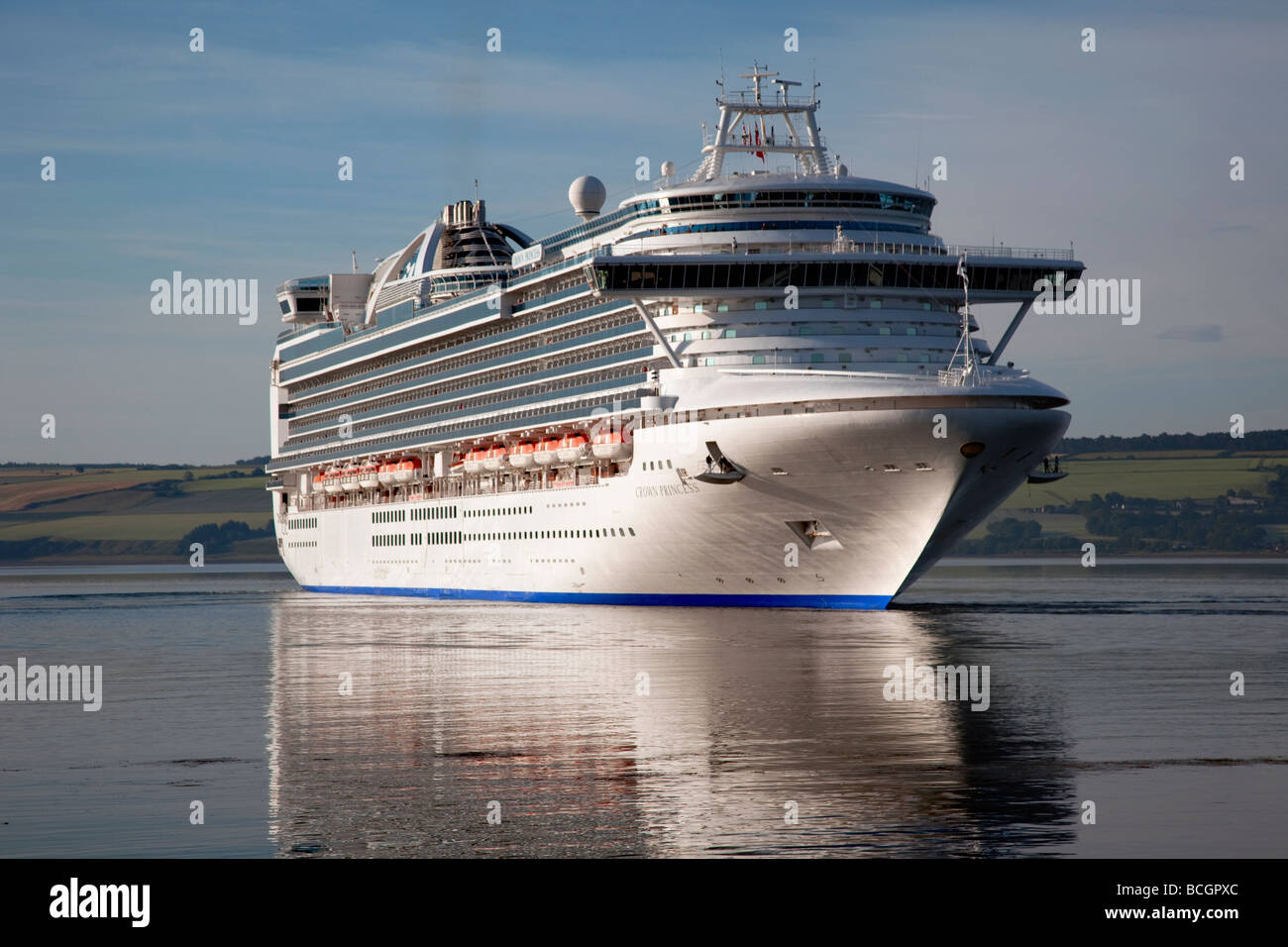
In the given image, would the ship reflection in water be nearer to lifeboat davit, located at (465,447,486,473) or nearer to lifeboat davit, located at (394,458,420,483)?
lifeboat davit, located at (465,447,486,473)

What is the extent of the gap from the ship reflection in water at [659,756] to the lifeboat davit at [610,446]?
1746cm

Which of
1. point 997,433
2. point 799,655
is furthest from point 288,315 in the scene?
point 799,655

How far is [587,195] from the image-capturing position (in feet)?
275

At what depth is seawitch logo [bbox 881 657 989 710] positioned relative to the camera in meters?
30.5

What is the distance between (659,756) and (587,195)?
6366 cm

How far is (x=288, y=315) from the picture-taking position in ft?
373

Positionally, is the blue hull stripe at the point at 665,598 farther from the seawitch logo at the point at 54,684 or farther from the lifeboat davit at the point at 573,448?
the seawitch logo at the point at 54,684
